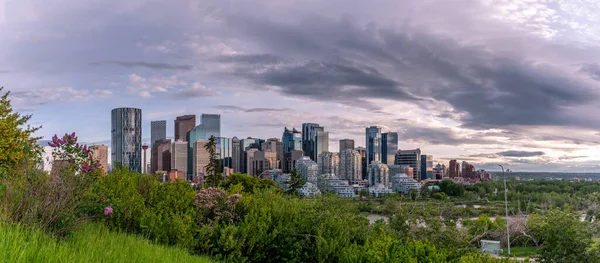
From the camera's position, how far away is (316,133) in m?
82.2

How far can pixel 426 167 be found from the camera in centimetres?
9750

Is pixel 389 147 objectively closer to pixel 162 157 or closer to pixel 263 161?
pixel 263 161

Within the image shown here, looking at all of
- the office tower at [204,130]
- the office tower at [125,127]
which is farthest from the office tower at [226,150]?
the office tower at [125,127]

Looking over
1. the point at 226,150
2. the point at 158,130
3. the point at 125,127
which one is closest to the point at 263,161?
the point at 226,150

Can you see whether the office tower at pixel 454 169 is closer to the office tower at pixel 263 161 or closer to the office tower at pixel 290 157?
the office tower at pixel 290 157

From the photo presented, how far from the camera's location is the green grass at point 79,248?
12.5 feet

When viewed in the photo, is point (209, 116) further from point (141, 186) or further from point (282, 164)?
point (141, 186)

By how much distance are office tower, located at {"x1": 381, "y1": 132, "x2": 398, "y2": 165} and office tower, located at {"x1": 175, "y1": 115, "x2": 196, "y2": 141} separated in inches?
1555

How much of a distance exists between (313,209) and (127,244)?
143 inches

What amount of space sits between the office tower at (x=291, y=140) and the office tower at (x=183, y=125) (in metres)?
16.9

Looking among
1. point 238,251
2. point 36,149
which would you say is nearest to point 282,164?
point 36,149

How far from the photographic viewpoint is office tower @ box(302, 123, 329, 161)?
264ft

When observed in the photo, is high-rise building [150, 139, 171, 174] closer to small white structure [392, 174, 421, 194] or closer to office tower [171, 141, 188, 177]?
office tower [171, 141, 188, 177]

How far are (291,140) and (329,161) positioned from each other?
378 inches
